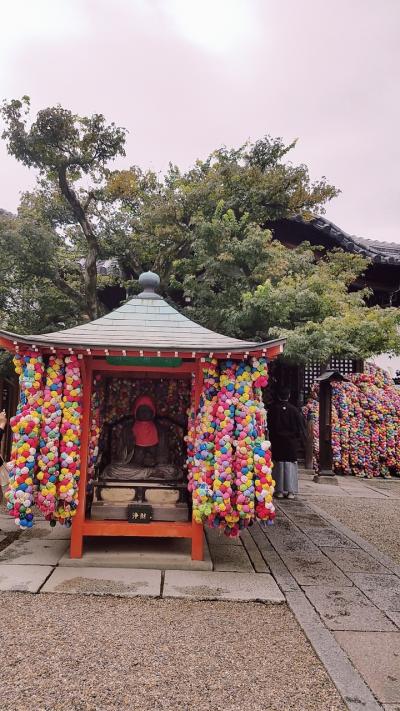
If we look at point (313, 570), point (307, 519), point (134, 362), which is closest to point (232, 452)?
point (134, 362)

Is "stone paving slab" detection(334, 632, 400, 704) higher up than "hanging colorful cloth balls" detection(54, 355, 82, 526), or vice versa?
"hanging colorful cloth balls" detection(54, 355, 82, 526)

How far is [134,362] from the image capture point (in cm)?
608

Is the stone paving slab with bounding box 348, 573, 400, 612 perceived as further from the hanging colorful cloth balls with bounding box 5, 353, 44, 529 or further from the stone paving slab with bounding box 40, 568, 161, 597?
the hanging colorful cloth balls with bounding box 5, 353, 44, 529

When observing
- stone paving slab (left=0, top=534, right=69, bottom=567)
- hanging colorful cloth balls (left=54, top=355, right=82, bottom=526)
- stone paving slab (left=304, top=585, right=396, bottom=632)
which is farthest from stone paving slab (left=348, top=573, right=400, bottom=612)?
stone paving slab (left=0, top=534, right=69, bottom=567)

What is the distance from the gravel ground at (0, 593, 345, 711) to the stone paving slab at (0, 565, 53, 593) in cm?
16

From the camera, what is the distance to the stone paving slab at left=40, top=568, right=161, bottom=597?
4875 mm

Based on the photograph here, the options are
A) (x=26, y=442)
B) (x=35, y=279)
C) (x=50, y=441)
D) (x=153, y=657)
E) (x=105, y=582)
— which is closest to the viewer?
(x=153, y=657)

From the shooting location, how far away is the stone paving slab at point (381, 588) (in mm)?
4913

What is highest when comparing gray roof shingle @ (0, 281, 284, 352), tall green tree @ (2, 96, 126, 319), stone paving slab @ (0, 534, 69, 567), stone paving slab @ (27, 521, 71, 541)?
tall green tree @ (2, 96, 126, 319)

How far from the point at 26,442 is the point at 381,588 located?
406 cm

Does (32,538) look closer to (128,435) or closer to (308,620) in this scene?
(128,435)

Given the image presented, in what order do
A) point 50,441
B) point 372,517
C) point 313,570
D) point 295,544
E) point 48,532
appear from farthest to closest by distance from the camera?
point 372,517 → point 48,532 → point 295,544 → point 313,570 → point 50,441

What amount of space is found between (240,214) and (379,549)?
8.39 m

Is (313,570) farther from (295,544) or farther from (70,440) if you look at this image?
(70,440)
